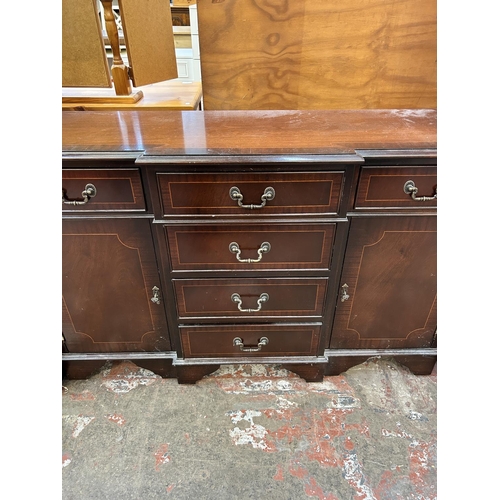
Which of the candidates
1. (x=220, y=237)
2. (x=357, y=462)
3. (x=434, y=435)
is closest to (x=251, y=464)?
(x=357, y=462)

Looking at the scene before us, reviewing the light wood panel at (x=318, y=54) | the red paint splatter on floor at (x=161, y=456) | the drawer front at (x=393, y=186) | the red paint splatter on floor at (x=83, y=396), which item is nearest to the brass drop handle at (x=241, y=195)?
the drawer front at (x=393, y=186)

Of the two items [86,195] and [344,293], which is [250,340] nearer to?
[344,293]

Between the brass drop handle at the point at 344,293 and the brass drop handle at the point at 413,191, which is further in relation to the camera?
the brass drop handle at the point at 344,293

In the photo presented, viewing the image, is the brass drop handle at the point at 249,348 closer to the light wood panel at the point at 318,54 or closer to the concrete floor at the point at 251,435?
the concrete floor at the point at 251,435

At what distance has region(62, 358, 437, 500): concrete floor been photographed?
1.07 m

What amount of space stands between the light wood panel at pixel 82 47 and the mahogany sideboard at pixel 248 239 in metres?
0.16

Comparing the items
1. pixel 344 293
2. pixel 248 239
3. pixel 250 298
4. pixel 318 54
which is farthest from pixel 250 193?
pixel 318 54

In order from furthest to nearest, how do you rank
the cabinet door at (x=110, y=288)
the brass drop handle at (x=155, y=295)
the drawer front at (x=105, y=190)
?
1. the brass drop handle at (x=155, y=295)
2. the cabinet door at (x=110, y=288)
3. the drawer front at (x=105, y=190)

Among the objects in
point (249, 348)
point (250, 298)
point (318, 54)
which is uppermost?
point (318, 54)

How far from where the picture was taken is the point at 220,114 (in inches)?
48.6

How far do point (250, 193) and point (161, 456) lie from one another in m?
0.93

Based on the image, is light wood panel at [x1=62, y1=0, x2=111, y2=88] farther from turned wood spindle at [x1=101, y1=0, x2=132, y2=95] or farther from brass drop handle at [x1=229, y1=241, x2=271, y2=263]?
brass drop handle at [x1=229, y1=241, x2=271, y2=263]

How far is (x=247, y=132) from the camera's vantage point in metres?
1.05

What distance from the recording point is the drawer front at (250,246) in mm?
1022
